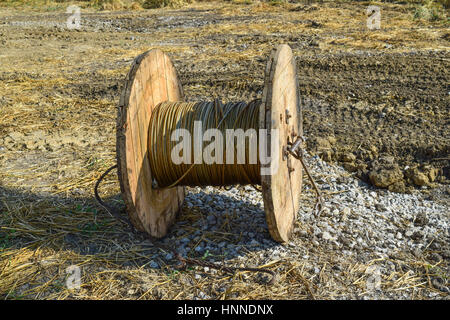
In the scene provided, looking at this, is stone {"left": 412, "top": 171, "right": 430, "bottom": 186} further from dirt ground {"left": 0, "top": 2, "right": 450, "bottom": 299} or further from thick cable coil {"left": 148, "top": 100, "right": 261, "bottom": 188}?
thick cable coil {"left": 148, "top": 100, "right": 261, "bottom": 188}

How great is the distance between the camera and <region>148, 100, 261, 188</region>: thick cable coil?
3562mm

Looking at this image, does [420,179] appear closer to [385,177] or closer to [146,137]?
[385,177]

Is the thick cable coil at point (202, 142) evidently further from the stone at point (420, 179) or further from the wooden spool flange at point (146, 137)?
the stone at point (420, 179)

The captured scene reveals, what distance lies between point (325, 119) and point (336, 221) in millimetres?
2464

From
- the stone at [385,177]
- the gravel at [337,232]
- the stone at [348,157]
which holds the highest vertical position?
the stone at [348,157]

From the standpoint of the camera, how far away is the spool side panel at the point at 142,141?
10.4ft

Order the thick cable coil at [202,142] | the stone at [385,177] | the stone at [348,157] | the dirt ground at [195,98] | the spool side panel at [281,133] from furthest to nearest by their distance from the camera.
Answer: the stone at [348,157], the stone at [385,177], the dirt ground at [195,98], the thick cable coil at [202,142], the spool side panel at [281,133]

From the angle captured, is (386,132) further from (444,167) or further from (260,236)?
(260,236)

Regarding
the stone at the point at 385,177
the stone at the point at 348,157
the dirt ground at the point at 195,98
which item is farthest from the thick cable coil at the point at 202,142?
the stone at the point at 348,157

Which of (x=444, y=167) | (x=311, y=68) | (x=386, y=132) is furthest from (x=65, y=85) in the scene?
→ (x=444, y=167)

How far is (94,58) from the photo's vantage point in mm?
10094

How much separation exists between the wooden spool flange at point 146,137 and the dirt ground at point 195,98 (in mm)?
470

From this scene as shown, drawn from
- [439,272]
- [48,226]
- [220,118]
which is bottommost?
[439,272]

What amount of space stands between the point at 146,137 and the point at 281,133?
3.23ft
